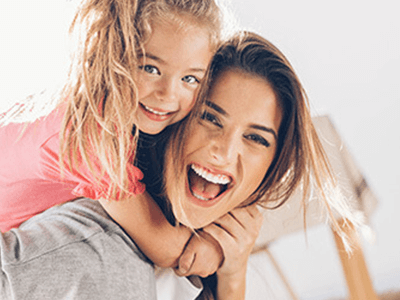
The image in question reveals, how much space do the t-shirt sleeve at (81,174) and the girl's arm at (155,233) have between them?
3cm

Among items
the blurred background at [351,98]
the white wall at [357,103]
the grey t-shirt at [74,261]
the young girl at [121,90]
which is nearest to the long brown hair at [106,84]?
the young girl at [121,90]

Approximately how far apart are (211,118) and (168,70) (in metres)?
0.16

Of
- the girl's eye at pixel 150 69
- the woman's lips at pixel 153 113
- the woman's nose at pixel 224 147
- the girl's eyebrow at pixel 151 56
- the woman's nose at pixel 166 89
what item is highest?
the girl's eyebrow at pixel 151 56

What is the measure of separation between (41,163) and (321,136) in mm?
777

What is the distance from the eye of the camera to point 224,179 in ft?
3.36

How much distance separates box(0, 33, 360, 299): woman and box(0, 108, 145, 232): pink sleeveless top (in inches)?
1.9

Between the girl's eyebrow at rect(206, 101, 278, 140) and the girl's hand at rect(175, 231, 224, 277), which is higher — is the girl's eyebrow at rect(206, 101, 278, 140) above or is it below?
above

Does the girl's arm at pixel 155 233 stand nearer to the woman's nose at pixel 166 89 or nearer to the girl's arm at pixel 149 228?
the girl's arm at pixel 149 228

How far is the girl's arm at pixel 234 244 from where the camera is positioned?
105cm

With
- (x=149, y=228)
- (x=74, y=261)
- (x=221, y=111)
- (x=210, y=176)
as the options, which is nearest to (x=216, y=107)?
(x=221, y=111)

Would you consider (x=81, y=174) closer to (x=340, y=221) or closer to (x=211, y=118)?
(x=211, y=118)

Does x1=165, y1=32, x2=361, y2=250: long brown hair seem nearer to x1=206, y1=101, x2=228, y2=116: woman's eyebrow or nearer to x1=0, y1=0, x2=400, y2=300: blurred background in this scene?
x1=206, y1=101, x2=228, y2=116: woman's eyebrow

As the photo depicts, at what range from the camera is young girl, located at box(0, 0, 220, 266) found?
33.2 inches

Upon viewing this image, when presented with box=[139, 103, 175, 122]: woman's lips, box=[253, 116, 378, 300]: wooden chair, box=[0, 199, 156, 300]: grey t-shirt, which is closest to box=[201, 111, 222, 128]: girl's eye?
box=[139, 103, 175, 122]: woman's lips
